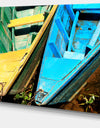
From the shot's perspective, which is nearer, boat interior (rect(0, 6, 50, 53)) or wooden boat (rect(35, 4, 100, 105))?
wooden boat (rect(35, 4, 100, 105))

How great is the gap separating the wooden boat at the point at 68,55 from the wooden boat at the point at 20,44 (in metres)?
0.13

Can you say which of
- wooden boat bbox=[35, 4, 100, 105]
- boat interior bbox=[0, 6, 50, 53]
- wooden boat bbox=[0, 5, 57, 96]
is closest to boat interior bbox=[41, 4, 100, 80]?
wooden boat bbox=[35, 4, 100, 105]

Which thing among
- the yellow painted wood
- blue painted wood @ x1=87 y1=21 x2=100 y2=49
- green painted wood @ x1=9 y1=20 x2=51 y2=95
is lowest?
green painted wood @ x1=9 y1=20 x2=51 y2=95

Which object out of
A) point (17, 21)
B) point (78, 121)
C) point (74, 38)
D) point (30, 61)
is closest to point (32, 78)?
point (30, 61)

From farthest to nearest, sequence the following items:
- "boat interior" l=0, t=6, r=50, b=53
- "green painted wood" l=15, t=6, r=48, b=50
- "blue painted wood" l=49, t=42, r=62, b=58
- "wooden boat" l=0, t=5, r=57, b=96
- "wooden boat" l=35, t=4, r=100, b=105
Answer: "green painted wood" l=15, t=6, r=48, b=50
"boat interior" l=0, t=6, r=50, b=53
"blue painted wood" l=49, t=42, r=62, b=58
"wooden boat" l=0, t=5, r=57, b=96
"wooden boat" l=35, t=4, r=100, b=105

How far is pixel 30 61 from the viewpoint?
Answer: 8.71ft

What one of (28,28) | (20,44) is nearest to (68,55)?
(20,44)

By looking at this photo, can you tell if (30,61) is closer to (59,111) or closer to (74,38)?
(59,111)

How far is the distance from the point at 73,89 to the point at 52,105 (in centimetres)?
30

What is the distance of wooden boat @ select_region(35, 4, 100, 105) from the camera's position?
238cm

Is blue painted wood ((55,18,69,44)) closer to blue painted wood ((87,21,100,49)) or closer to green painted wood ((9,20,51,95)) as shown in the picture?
green painted wood ((9,20,51,95))

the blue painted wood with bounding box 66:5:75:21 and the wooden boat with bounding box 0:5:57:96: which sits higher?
the blue painted wood with bounding box 66:5:75:21

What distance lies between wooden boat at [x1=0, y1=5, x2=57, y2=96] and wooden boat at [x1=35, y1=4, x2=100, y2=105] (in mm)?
133

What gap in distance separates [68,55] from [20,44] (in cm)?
108
